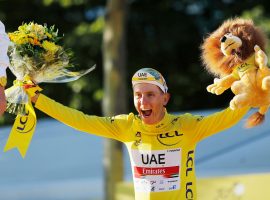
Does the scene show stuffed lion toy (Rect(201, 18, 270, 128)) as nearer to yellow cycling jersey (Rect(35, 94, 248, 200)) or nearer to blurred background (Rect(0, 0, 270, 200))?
yellow cycling jersey (Rect(35, 94, 248, 200))

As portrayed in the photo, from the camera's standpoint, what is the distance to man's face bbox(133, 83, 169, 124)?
464 centimetres

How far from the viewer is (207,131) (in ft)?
15.6

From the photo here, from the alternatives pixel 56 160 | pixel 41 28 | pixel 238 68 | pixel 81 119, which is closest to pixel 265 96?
pixel 238 68

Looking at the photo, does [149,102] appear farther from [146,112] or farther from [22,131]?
[22,131]

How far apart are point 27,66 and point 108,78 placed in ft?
15.4

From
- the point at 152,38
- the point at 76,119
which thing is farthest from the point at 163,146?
the point at 152,38

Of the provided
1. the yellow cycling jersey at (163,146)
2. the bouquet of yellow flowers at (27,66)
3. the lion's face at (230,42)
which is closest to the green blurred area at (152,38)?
the bouquet of yellow flowers at (27,66)

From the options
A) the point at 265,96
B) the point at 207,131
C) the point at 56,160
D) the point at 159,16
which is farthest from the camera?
the point at 159,16

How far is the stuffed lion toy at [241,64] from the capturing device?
4383 mm

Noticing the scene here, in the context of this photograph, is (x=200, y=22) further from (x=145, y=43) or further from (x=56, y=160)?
(x=56, y=160)

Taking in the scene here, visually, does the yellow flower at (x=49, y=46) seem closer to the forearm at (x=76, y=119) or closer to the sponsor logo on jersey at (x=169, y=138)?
the forearm at (x=76, y=119)

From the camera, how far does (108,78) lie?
9.55 metres

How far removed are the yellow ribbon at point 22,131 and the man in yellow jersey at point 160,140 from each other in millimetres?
153

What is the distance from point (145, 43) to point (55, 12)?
5.37 feet
